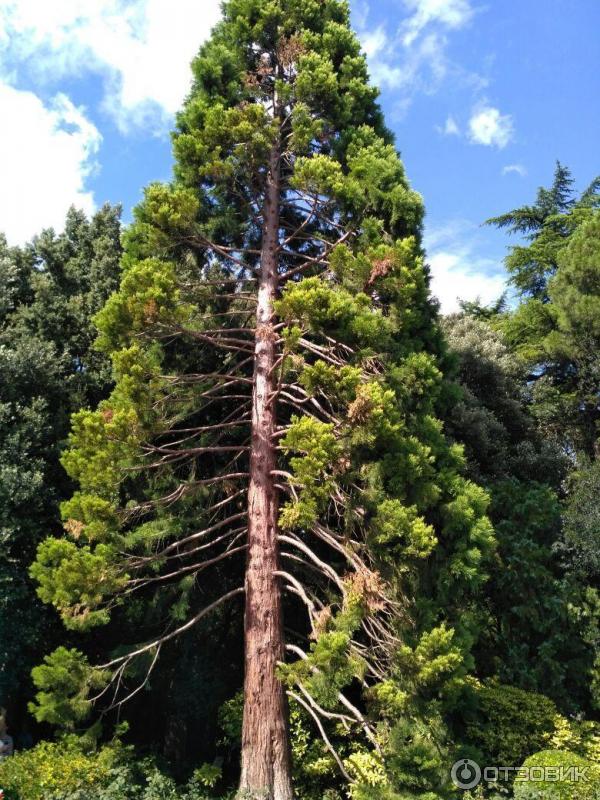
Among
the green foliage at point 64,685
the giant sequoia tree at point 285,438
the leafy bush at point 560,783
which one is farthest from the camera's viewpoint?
the leafy bush at point 560,783

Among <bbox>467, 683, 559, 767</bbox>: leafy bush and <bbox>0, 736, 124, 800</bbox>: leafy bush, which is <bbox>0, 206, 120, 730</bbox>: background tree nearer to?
<bbox>0, 736, 124, 800</bbox>: leafy bush

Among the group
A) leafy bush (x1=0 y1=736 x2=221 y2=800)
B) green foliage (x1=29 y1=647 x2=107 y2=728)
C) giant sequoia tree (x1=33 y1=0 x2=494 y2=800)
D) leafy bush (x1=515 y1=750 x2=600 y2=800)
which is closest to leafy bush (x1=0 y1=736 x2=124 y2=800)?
leafy bush (x1=0 y1=736 x2=221 y2=800)

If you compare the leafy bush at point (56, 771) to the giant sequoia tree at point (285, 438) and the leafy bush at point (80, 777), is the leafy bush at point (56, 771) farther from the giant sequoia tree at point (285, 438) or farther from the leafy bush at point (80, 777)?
the giant sequoia tree at point (285, 438)

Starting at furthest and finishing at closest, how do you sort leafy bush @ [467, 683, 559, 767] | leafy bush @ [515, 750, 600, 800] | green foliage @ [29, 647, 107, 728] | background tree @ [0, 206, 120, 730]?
leafy bush @ [467, 683, 559, 767]
background tree @ [0, 206, 120, 730]
leafy bush @ [515, 750, 600, 800]
green foliage @ [29, 647, 107, 728]

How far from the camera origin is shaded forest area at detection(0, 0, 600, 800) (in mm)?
6797

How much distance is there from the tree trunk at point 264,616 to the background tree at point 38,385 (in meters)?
3.60

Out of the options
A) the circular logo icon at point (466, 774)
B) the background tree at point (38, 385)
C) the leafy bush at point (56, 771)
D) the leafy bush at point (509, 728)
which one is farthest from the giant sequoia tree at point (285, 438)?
the leafy bush at point (509, 728)

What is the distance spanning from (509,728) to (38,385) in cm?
944

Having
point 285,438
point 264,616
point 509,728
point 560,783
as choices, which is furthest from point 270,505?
point 509,728

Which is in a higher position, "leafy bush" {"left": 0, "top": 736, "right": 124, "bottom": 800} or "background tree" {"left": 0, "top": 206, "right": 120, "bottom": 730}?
"background tree" {"left": 0, "top": 206, "right": 120, "bottom": 730}

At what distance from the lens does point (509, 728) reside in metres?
9.01

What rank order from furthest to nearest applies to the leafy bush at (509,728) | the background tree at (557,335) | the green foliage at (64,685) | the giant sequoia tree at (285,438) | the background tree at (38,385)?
the background tree at (557,335)
the leafy bush at (509,728)
the background tree at (38,385)
the giant sequoia tree at (285,438)
the green foliage at (64,685)

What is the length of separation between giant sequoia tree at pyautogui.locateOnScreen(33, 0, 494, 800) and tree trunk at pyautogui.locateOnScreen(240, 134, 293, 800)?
0.02 m

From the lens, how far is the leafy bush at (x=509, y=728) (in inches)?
352
